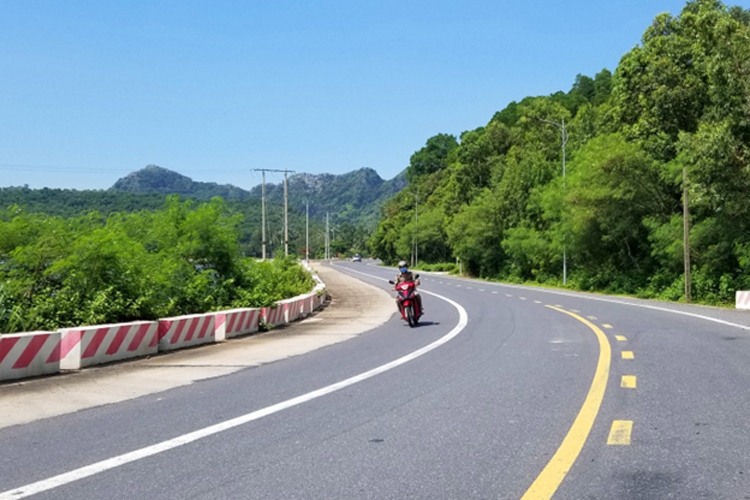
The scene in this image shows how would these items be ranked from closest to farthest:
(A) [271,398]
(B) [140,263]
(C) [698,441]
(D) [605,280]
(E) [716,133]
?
(C) [698,441] < (A) [271,398] < (B) [140,263] < (E) [716,133] < (D) [605,280]

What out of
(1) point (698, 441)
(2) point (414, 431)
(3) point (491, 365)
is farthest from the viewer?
(3) point (491, 365)

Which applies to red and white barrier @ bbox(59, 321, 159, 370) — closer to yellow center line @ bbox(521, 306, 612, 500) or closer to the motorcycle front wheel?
the motorcycle front wheel

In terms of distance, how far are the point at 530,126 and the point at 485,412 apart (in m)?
88.9

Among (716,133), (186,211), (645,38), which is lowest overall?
(186,211)

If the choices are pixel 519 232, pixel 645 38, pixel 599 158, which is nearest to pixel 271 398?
pixel 599 158

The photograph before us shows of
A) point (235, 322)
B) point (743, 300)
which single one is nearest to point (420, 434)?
point (235, 322)

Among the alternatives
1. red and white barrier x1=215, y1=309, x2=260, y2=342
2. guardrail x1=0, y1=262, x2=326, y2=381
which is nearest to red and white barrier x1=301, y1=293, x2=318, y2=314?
red and white barrier x1=215, y1=309, x2=260, y2=342

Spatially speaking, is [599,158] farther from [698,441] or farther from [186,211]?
[698,441]

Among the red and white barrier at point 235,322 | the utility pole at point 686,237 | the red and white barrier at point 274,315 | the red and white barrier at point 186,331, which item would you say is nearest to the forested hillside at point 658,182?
the utility pole at point 686,237

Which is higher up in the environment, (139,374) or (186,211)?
(186,211)

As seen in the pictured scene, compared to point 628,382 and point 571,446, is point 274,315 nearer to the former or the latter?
point 628,382

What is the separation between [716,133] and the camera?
89.2ft

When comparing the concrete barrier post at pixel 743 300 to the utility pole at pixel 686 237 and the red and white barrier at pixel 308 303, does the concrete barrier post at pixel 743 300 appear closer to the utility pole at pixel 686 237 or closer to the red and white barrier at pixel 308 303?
the utility pole at pixel 686 237

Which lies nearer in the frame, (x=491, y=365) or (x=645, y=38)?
(x=491, y=365)
